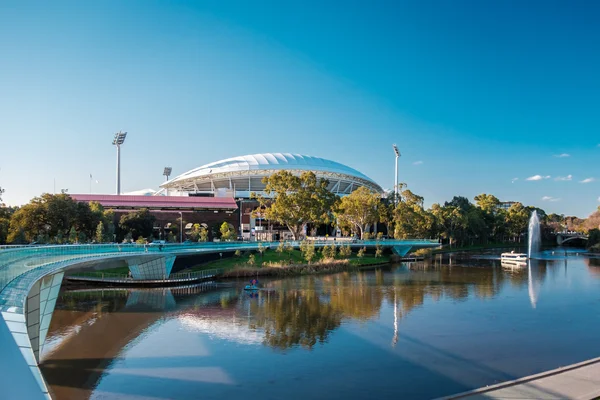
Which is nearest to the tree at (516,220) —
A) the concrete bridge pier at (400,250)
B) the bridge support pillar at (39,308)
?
the concrete bridge pier at (400,250)

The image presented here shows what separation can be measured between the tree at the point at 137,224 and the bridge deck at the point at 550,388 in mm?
71948

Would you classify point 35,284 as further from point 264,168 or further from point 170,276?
point 264,168

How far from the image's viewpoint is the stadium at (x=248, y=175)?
12088 centimetres

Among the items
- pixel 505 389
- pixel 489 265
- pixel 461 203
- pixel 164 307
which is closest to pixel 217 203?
pixel 489 265

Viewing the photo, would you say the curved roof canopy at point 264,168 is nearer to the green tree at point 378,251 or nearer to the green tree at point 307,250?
the green tree at point 378,251

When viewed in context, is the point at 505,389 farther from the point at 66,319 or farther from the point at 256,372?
the point at 66,319

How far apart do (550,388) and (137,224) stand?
75265 mm

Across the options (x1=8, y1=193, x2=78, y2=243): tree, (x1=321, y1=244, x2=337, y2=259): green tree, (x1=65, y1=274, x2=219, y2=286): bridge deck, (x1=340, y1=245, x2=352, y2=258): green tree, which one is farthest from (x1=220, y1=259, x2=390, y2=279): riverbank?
(x1=8, y1=193, x2=78, y2=243): tree

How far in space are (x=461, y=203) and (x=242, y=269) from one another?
3834 inches

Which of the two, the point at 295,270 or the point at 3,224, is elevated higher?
the point at 3,224

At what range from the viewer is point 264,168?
12131 centimetres

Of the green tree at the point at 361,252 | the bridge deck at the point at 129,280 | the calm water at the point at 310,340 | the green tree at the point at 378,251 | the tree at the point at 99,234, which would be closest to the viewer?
the calm water at the point at 310,340

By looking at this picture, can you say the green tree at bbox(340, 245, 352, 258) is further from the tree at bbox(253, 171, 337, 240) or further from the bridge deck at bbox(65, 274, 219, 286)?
the bridge deck at bbox(65, 274, 219, 286)

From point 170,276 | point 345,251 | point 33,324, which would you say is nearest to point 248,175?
point 345,251
